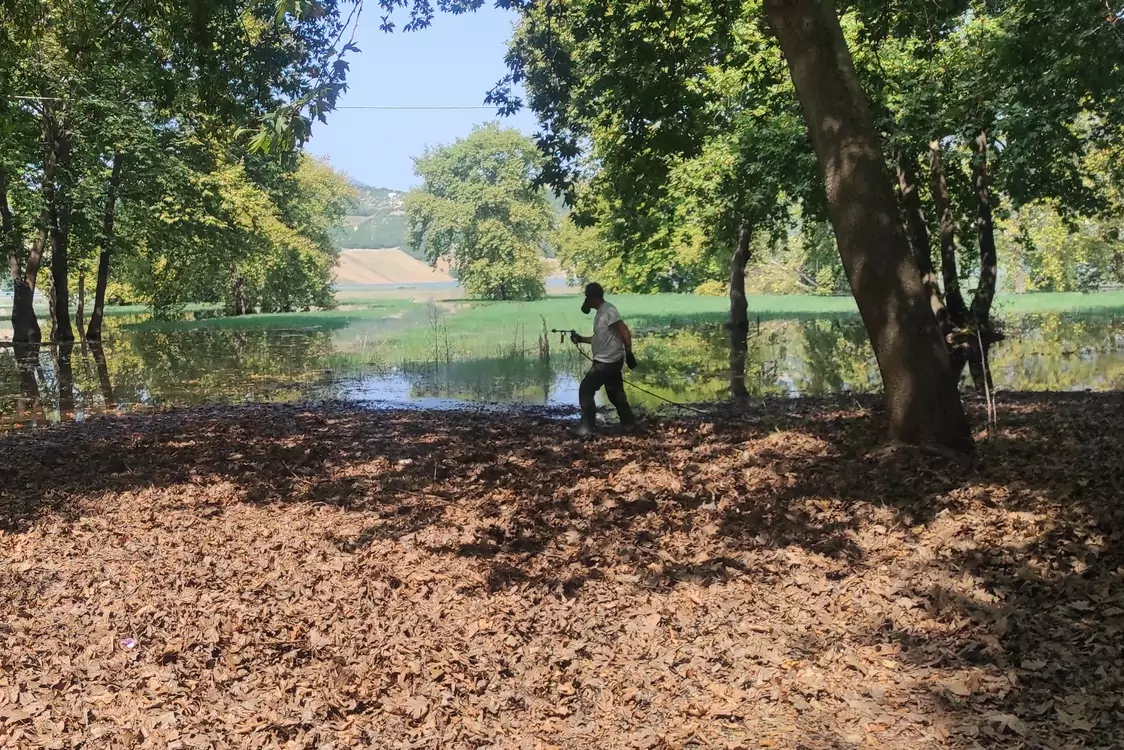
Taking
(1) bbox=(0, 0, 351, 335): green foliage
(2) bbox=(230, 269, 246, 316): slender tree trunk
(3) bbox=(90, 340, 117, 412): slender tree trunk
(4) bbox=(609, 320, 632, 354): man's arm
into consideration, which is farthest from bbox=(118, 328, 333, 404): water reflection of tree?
(2) bbox=(230, 269, 246, 316): slender tree trunk

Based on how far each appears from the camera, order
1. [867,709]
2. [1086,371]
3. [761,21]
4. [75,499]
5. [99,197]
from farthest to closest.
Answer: [99,197] → [1086,371] → [761,21] → [75,499] → [867,709]

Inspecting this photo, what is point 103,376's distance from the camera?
63.1ft

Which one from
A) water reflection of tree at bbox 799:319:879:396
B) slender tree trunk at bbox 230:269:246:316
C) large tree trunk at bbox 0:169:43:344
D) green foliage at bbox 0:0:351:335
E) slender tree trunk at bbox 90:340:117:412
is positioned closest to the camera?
green foliage at bbox 0:0:351:335

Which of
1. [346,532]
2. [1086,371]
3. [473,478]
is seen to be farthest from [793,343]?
[346,532]

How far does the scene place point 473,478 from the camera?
7078 mm

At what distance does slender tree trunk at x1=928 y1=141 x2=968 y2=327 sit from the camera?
A: 17.3m

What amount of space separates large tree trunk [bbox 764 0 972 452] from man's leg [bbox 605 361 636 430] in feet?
11.2

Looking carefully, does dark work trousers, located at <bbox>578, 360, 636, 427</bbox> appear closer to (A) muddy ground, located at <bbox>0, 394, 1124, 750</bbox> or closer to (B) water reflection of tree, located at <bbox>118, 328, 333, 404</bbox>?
(A) muddy ground, located at <bbox>0, 394, 1124, 750</bbox>

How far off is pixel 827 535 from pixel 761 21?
10532 mm

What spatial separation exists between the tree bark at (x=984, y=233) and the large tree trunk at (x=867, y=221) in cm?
1210

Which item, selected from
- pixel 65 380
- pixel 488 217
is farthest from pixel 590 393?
pixel 488 217

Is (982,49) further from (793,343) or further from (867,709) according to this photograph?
(867,709)

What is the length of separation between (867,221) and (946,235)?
545 inches

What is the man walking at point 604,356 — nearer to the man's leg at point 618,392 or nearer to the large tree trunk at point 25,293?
the man's leg at point 618,392
